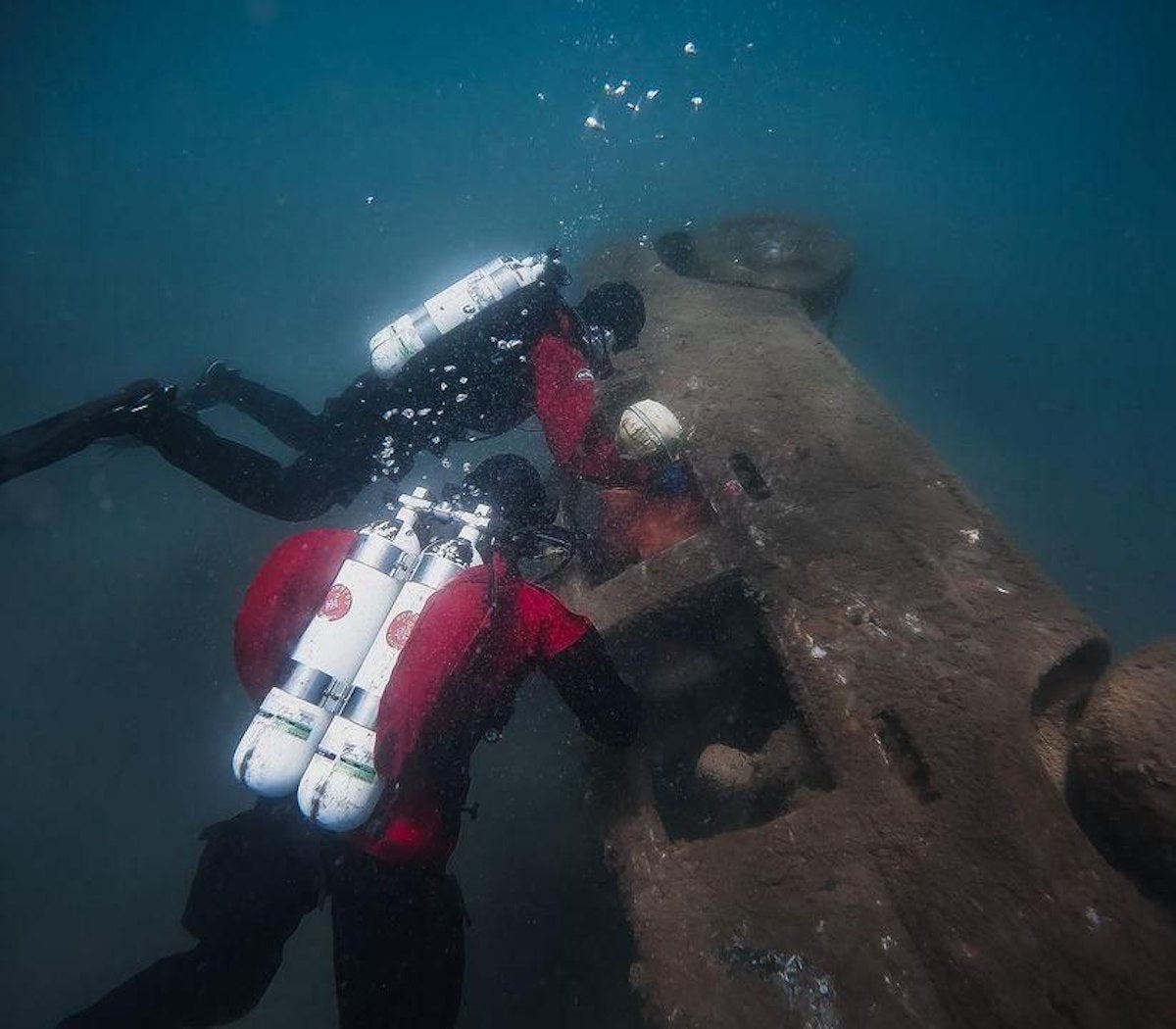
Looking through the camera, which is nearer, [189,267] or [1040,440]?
[1040,440]

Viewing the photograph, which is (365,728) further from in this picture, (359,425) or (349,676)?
(359,425)

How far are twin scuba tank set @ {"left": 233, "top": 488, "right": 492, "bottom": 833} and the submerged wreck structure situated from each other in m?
1.14

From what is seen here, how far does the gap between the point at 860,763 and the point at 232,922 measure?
311 centimetres

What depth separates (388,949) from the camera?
3066 mm

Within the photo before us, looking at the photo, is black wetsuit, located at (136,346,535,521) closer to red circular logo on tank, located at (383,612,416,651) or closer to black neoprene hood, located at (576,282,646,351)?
black neoprene hood, located at (576,282,646,351)

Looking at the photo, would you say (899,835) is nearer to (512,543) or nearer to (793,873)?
(793,873)

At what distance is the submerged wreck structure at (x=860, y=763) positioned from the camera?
98.2 inches

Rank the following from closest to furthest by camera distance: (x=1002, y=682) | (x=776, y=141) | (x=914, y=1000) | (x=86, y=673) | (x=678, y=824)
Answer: (x=914, y=1000) → (x=1002, y=682) → (x=678, y=824) → (x=86, y=673) → (x=776, y=141)

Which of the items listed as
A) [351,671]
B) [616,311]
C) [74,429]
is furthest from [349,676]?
[616,311]

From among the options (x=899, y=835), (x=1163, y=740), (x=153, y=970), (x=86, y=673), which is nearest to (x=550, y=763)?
(x=153, y=970)

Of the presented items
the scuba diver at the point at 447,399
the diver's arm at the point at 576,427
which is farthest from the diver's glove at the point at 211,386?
the diver's arm at the point at 576,427

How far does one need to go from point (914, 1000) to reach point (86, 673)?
44.4ft

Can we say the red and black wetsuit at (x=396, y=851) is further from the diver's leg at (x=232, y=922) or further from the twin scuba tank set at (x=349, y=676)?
the twin scuba tank set at (x=349, y=676)

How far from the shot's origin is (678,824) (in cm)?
436
